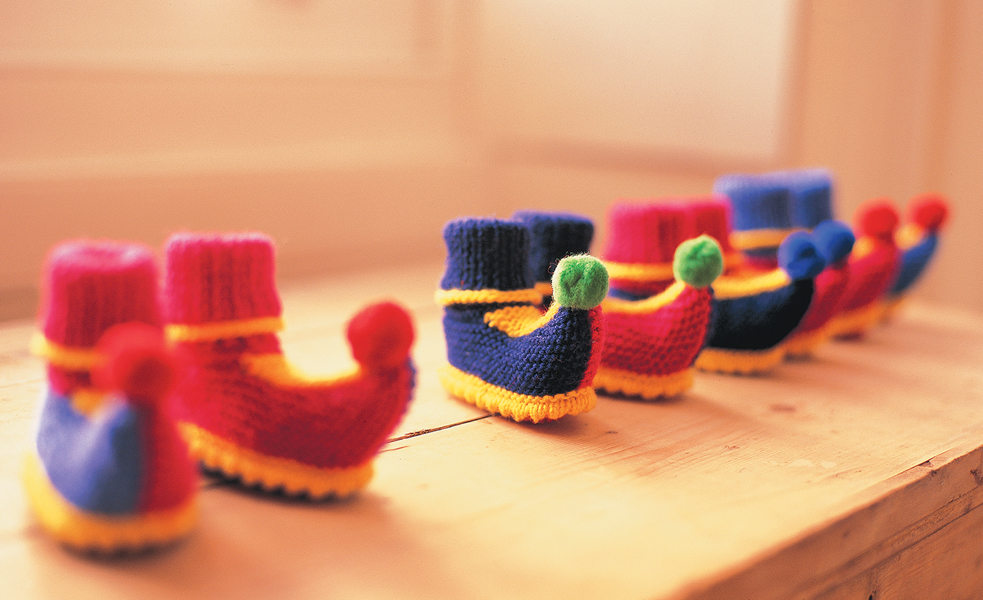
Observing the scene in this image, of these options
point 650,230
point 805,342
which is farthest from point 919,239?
point 650,230

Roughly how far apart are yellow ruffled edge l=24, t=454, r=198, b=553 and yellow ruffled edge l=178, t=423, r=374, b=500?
0.05 m

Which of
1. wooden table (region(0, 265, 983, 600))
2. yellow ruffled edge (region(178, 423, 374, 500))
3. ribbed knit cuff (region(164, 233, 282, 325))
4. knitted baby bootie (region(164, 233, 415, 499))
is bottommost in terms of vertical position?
wooden table (region(0, 265, 983, 600))

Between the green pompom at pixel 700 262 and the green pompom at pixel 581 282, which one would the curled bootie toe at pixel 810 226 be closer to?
the green pompom at pixel 700 262

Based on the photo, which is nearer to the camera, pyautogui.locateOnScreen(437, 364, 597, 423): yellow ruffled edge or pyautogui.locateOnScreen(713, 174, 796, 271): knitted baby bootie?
pyautogui.locateOnScreen(437, 364, 597, 423): yellow ruffled edge

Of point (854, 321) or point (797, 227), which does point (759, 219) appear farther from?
point (854, 321)

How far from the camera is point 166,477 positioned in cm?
36

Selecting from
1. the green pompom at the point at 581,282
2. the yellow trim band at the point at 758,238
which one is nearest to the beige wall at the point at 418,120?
the yellow trim band at the point at 758,238

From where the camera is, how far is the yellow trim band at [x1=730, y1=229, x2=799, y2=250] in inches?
31.1

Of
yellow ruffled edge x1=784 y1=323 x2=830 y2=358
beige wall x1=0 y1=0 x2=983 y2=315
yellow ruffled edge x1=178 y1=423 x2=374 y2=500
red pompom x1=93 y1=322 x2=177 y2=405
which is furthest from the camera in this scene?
beige wall x1=0 y1=0 x2=983 y2=315

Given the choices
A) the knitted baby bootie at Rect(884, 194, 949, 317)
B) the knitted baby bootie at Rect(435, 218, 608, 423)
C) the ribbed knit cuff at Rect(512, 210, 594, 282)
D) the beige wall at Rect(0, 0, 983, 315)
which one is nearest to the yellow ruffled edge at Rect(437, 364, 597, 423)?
the knitted baby bootie at Rect(435, 218, 608, 423)

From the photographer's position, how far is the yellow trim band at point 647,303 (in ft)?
1.99

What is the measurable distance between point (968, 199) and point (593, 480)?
108cm

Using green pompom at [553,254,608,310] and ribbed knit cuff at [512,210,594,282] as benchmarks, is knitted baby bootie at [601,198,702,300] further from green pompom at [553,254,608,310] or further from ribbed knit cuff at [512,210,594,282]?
green pompom at [553,254,608,310]

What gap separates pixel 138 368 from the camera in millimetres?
335
